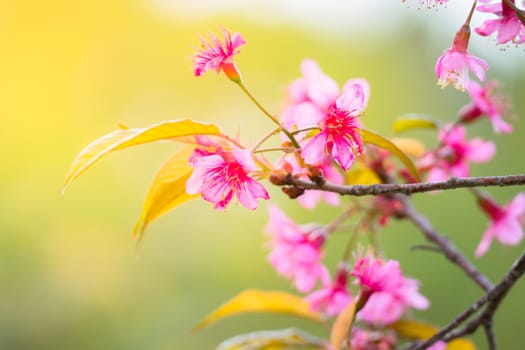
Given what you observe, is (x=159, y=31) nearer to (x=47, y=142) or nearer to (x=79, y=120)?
(x=79, y=120)

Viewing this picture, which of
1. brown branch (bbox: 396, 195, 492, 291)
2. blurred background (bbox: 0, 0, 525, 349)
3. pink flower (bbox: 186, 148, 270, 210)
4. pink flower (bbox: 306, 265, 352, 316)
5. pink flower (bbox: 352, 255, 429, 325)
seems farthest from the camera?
blurred background (bbox: 0, 0, 525, 349)

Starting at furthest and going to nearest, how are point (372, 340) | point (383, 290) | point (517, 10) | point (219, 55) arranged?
point (372, 340) < point (383, 290) < point (219, 55) < point (517, 10)

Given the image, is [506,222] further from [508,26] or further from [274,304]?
[508,26]

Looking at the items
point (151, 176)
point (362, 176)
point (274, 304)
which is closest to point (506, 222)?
point (362, 176)

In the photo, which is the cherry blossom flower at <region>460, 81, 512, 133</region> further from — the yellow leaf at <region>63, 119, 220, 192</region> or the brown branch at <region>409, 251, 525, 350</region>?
the yellow leaf at <region>63, 119, 220, 192</region>

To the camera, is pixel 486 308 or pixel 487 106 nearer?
pixel 486 308

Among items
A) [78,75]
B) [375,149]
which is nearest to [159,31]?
[78,75]

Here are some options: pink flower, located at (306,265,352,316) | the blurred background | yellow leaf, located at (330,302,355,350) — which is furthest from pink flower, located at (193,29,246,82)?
the blurred background
